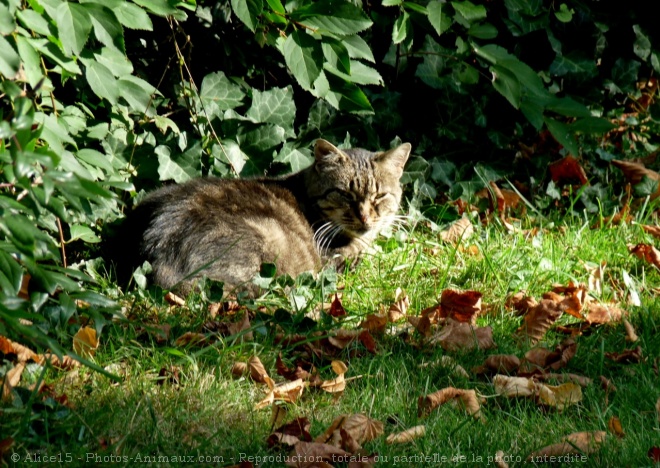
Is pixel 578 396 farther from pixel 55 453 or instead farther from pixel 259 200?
pixel 259 200

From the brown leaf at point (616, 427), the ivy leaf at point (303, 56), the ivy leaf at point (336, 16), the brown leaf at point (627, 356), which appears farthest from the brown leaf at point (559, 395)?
the ivy leaf at point (336, 16)

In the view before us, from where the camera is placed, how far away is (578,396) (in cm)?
284

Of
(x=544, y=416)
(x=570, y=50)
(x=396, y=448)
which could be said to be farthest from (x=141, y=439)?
(x=570, y=50)

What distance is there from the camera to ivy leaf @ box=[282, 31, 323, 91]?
3.66m

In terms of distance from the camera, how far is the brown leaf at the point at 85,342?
2.94 meters

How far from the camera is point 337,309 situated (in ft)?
12.0

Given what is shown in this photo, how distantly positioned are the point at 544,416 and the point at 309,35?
189 centimetres

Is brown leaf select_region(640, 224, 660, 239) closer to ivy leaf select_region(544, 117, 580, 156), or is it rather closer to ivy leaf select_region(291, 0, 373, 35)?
ivy leaf select_region(544, 117, 580, 156)

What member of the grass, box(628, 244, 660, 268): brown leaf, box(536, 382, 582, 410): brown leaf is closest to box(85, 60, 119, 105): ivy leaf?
the grass

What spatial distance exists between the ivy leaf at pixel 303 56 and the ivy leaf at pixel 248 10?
169 mm

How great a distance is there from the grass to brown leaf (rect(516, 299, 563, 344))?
0.04 metres

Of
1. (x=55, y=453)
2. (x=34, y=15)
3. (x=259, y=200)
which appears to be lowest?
(x=259, y=200)

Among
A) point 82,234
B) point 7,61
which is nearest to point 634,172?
point 82,234

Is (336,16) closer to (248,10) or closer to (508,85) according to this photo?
(248,10)
